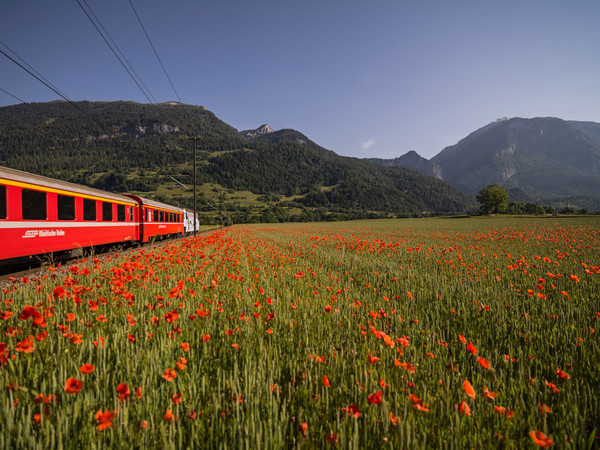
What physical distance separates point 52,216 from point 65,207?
851mm

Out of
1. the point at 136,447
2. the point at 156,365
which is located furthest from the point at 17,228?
the point at 136,447

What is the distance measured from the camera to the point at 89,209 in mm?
11922

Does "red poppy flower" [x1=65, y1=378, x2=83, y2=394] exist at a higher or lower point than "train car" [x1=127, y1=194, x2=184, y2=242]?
lower

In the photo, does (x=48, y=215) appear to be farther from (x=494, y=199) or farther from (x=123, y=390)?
(x=494, y=199)

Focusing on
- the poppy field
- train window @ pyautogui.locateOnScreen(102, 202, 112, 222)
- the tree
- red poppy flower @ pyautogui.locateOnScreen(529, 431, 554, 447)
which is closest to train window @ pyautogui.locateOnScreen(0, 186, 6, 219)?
the poppy field

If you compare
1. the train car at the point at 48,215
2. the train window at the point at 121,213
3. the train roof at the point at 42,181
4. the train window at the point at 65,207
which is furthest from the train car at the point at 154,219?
the train window at the point at 65,207

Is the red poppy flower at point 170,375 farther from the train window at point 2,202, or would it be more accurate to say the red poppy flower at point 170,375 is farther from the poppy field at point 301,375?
the train window at point 2,202

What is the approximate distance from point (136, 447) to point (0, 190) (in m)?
9.85

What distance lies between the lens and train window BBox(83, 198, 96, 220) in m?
11.6

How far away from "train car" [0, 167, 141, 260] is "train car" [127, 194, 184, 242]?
4169 millimetres

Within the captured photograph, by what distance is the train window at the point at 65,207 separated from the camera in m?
9.88

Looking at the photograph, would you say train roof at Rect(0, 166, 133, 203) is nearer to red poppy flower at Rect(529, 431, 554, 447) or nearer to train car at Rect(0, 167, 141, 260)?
train car at Rect(0, 167, 141, 260)

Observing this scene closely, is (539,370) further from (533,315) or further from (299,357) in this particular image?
(299,357)

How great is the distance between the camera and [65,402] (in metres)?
1.36
